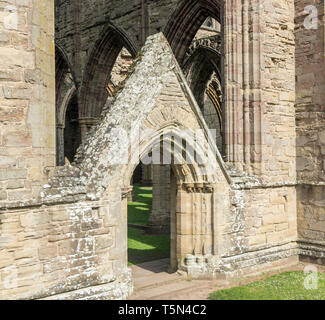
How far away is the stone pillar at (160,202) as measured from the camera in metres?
10.6

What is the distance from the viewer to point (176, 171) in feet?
21.6

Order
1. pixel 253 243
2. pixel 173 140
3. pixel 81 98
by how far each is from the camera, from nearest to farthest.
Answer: pixel 173 140 < pixel 253 243 < pixel 81 98

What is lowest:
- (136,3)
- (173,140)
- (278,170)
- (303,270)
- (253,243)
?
(303,270)

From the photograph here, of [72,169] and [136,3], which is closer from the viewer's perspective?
[72,169]

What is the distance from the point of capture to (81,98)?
14.7 m

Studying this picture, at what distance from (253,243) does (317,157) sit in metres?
2.03

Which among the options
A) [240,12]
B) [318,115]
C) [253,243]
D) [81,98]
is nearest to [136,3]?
[81,98]

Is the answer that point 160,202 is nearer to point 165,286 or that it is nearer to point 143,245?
point 143,245

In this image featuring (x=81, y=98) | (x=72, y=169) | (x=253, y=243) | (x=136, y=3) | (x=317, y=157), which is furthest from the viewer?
(x=81, y=98)

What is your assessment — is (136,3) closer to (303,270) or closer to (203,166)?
(203,166)

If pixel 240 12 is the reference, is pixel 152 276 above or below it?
below

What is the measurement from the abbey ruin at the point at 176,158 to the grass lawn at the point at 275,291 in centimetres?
47

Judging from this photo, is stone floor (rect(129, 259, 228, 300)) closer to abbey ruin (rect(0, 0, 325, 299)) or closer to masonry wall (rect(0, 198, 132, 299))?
abbey ruin (rect(0, 0, 325, 299))

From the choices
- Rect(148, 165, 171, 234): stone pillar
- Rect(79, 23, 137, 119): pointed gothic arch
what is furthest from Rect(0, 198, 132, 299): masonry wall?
Rect(79, 23, 137, 119): pointed gothic arch
